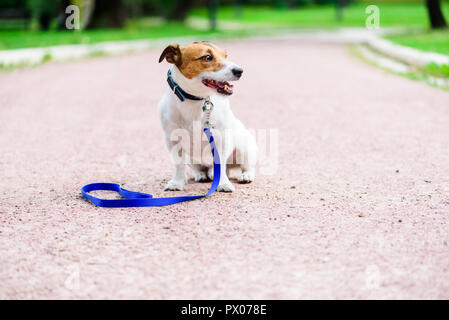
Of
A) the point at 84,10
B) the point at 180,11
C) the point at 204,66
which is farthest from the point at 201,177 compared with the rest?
the point at 180,11

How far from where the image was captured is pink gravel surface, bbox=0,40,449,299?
310 cm

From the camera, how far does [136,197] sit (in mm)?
4668

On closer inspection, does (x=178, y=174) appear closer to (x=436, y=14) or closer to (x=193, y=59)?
(x=193, y=59)

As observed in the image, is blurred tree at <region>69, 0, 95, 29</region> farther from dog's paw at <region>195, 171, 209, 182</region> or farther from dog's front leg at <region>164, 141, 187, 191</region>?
dog's front leg at <region>164, 141, 187, 191</region>

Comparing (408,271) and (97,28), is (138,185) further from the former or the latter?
(97,28)

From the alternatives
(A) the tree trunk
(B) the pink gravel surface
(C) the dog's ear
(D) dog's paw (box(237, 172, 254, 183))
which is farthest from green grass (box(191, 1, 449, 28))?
(C) the dog's ear

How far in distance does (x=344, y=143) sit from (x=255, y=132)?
1.15 metres

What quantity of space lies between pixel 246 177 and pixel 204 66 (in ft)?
3.78

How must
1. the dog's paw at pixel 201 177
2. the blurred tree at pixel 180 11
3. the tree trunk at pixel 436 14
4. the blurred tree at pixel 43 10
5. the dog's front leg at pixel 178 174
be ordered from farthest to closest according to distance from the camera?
the blurred tree at pixel 180 11 < the blurred tree at pixel 43 10 < the tree trunk at pixel 436 14 < the dog's paw at pixel 201 177 < the dog's front leg at pixel 178 174

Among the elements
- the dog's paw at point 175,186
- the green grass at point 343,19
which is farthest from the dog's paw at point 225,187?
the green grass at point 343,19

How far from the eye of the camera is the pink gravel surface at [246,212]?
10.2 feet

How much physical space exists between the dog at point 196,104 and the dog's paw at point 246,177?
0.24 metres

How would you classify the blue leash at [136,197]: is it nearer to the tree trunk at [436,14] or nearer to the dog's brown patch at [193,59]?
the dog's brown patch at [193,59]

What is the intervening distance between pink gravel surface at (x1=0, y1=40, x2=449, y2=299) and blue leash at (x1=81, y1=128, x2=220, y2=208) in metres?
0.07
